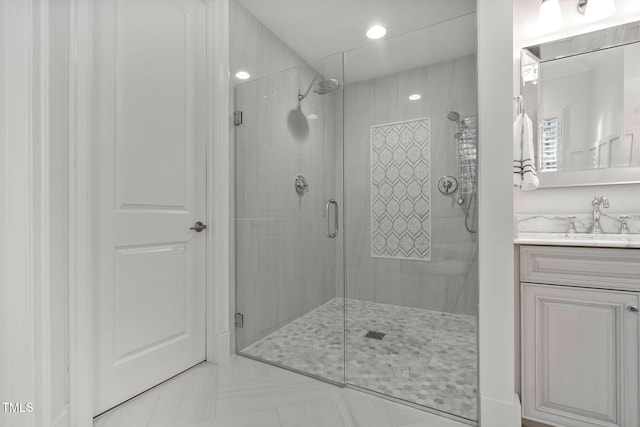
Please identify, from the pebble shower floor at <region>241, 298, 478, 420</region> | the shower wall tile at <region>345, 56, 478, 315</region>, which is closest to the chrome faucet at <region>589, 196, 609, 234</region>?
the shower wall tile at <region>345, 56, 478, 315</region>

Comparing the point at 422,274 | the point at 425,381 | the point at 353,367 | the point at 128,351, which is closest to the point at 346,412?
the point at 353,367

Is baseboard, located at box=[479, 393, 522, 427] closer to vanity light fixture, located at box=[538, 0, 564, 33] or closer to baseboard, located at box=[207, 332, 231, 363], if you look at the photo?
baseboard, located at box=[207, 332, 231, 363]

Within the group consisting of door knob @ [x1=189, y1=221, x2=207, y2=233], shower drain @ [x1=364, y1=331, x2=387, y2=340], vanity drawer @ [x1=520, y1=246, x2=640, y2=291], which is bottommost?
shower drain @ [x1=364, y1=331, x2=387, y2=340]

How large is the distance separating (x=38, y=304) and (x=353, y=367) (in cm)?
150

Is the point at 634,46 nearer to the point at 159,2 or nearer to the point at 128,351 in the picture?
the point at 159,2

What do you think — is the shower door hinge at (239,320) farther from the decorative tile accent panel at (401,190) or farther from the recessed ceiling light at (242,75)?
the recessed ceiling light at (242,75)

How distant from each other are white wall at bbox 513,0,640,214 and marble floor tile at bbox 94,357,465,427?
1.33 meters

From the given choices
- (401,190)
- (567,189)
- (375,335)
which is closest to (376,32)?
(401,190)

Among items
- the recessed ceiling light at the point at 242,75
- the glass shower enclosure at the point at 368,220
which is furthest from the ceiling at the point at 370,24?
the recessed ceiling light at the point at 242,75

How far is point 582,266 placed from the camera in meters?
1.22

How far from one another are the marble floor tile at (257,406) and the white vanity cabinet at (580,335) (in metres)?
0.44

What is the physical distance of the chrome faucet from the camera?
1622 millimetres

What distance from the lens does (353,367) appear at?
1.72 meters

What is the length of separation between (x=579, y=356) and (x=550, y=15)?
6.07 feet
